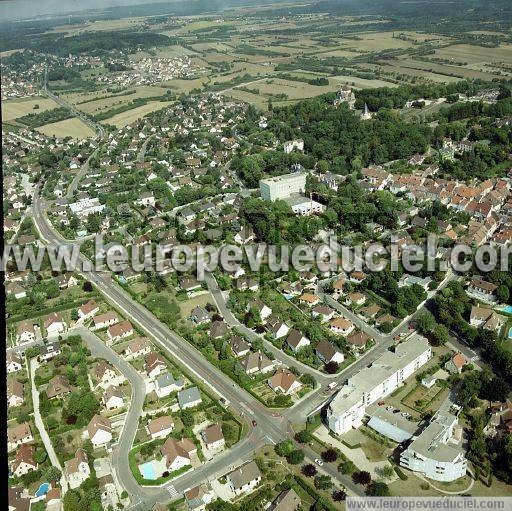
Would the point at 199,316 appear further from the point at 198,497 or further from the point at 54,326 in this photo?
the point at 198,497

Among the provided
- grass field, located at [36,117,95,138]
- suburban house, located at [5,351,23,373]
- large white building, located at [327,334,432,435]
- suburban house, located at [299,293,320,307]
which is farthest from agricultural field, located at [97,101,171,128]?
large white building, located at [327,334,432,435]

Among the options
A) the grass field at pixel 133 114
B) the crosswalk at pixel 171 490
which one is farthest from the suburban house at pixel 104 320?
the grass field at pixel 133 114

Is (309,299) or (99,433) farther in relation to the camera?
(309,299)

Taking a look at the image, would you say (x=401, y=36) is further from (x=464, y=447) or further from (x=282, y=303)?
(x=464, y=447)

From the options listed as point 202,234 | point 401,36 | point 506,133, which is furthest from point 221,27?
point 202,234

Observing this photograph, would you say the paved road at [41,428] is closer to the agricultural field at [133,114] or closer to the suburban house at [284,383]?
the suburban house at [284,383]

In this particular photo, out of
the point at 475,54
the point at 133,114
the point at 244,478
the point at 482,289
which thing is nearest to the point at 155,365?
the point at 244,478

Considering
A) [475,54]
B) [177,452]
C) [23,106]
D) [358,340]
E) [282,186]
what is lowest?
[358,340]
